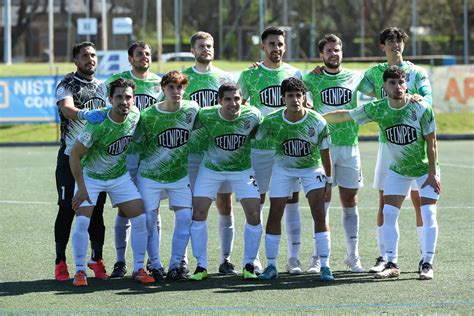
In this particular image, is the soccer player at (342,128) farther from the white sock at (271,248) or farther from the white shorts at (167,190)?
the white shorts at (167,190)

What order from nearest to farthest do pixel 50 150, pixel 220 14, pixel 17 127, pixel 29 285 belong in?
pixel 29 285 < pixel 50 150 < pixel 17 127 < pixel 220 14

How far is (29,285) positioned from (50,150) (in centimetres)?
1670

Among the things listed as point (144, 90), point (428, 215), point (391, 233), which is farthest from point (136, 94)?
point (428, 215)

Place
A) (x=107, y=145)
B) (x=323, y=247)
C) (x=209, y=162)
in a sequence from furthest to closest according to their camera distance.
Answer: (x=209, y=162), (x=323, y=247), (x=107, y=145)

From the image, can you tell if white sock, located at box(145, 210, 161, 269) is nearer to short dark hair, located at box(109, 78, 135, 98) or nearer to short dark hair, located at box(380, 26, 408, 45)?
short dark hair, located at box(109, 78, 135, 98)

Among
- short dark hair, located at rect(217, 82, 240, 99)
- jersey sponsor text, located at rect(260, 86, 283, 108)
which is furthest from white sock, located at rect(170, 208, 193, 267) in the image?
jersey sponsor text, located at rect(260, 86, 283, 108)

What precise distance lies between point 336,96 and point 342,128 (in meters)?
0.32

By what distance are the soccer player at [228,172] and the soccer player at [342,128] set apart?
816 millimetres

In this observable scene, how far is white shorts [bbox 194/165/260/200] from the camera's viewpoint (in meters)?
9.76

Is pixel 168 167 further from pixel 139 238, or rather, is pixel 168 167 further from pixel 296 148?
pixel 296 148

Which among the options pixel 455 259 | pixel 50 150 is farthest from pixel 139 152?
pixel 50 150

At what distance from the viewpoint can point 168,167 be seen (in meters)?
9.71

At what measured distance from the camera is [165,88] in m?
9.50

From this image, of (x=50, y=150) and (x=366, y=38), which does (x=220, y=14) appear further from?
(x=50, y=150)
